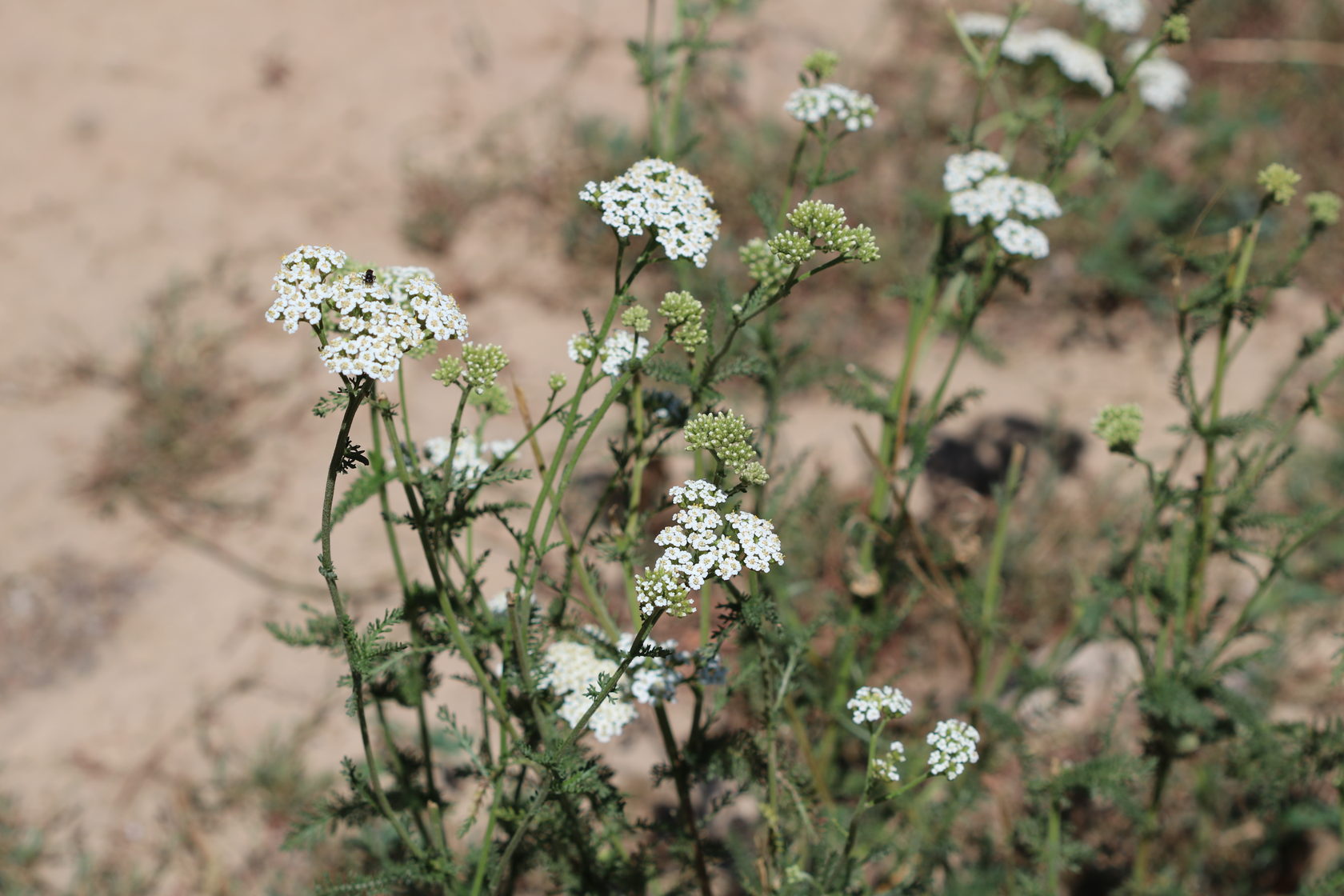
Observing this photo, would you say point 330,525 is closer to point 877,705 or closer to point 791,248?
point 791,248

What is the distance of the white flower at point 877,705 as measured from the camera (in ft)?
7.20

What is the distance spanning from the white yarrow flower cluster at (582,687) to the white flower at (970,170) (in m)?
1.77

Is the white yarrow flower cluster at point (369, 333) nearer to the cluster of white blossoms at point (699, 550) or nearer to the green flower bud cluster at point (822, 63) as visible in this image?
the cluster of white blossoms at point (699, 550)

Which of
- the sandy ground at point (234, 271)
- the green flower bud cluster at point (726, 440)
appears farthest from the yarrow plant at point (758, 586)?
the sandy ground at point (234, 271)

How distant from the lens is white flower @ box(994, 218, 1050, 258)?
115 inches

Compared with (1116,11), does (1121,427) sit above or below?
below

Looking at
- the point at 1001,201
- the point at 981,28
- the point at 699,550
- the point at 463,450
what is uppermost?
the point at 981,28

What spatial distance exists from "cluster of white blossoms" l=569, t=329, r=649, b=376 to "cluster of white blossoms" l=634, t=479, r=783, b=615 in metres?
0.48

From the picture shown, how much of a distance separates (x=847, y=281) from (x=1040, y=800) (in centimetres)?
348

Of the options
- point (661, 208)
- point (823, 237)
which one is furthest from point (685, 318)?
point (823, 237)

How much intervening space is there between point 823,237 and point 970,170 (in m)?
1.11

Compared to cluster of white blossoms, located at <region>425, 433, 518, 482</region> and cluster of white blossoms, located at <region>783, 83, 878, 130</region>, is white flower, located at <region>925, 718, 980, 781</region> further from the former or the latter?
cluster of white blossoms, located at <region>783, 83, 878, 130</region>

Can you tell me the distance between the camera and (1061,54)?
3980mm

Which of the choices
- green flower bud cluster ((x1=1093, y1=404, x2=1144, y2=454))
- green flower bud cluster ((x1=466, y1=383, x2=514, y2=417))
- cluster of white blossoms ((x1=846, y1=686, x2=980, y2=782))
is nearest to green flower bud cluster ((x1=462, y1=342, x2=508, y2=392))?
green flower bud cluster ((x1=466, y1=383, x2=514, y2=417))
